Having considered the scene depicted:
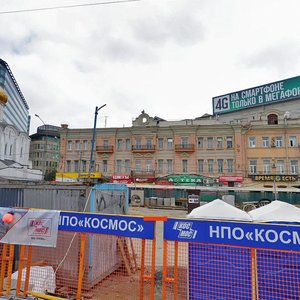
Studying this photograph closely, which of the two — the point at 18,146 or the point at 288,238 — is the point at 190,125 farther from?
the point at 288,238

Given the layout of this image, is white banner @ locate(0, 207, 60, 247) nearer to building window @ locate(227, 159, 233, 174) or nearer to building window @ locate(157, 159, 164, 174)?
building window @ locate(157, 159, 164, 174)

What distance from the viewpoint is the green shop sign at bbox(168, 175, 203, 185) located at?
3775cm

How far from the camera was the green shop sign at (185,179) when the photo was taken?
37.8 meters

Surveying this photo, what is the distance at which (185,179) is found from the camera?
38.1 m

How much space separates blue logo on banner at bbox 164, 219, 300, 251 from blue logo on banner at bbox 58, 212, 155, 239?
434 mm

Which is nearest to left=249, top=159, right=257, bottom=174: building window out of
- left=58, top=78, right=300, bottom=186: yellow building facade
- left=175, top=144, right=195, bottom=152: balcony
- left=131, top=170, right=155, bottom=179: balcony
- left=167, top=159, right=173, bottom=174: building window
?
left=58, top=78, right=300, bottom=186: yellow building facade

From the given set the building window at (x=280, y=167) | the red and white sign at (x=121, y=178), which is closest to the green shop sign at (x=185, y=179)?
the red and white sign at (x=121, y=178)

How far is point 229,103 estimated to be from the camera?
161 feet

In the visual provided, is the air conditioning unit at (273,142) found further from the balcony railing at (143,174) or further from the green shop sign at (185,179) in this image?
the balcony railing at (143,174)

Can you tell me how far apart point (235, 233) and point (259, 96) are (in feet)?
151

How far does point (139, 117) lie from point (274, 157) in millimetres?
20958

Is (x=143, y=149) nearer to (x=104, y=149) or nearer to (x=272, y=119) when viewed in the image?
(x=104, y=149)

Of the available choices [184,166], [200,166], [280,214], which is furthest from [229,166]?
[280,214]

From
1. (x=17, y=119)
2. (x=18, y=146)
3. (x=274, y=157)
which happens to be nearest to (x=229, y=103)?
(x=274, y=157)
